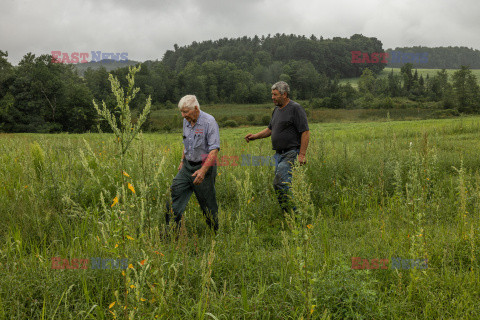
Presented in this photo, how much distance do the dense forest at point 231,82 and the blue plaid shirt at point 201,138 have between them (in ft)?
4.42

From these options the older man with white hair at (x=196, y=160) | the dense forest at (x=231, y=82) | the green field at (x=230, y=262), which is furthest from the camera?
the dense forest at (x=231, y=82)

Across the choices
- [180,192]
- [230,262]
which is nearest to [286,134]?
[180,192]

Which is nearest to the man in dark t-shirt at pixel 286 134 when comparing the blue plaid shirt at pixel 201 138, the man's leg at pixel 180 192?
the blue plaid shirt at pixel 201 138

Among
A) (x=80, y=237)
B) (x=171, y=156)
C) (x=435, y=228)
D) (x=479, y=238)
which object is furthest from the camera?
(x=171, y=156)

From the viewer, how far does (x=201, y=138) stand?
4621 mm

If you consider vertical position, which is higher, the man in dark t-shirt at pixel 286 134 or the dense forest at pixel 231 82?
the dense forest at pixel 231 82

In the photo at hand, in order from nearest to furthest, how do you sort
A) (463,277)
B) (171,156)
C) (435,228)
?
(463,277) → (435,228) → (171,156)

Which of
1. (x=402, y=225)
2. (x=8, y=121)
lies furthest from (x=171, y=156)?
(x=8, y=121)

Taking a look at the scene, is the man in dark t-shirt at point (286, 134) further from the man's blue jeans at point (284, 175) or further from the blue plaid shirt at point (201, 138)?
the blue plaid shirt at point (201, 138)

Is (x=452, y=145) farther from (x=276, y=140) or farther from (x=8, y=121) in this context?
(x=8, y=121)

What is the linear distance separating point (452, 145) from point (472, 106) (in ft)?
204

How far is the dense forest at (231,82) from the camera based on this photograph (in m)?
57.4

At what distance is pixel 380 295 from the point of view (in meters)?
2.94

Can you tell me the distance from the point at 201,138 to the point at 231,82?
354ft
